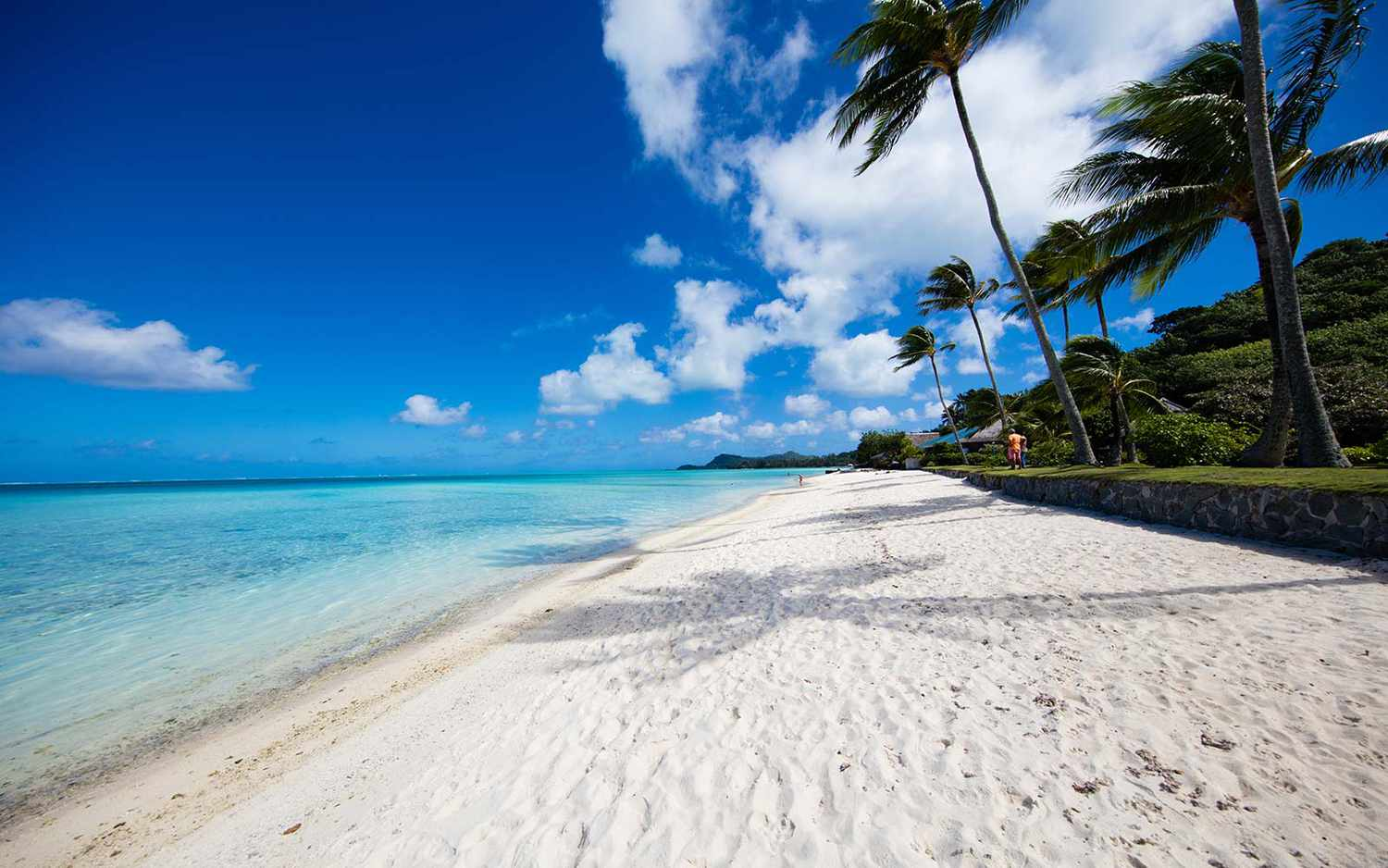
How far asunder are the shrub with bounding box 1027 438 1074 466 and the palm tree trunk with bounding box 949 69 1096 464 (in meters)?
4.31

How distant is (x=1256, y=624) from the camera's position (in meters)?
3.57

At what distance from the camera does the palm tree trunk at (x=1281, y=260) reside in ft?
23.5

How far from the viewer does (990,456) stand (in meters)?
26.8

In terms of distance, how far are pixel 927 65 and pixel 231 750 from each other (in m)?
17.1

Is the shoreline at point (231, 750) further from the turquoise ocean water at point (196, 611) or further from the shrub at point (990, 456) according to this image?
the shrub at point (990, 456)

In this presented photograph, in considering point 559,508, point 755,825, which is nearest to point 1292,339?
point 755,825

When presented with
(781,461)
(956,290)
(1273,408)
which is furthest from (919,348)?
(781,461)

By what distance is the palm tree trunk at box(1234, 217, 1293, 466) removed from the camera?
27.2 feet

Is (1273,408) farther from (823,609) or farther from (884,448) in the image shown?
(884,448)

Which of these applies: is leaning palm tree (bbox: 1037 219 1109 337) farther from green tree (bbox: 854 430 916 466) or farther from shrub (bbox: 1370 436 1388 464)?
green tree (bbox: 854 430 916 466)

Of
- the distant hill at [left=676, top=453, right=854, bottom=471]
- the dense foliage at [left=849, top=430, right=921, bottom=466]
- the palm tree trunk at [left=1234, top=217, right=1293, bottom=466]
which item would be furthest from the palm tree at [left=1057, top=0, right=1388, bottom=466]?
the distant hill at [left=676, top=453, right=854, bottom=471]

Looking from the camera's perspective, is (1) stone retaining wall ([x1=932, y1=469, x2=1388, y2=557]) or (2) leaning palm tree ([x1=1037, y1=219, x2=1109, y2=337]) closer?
(1) stone retaining wall ([x1=932, y1=469, x2=1388, y2=557])

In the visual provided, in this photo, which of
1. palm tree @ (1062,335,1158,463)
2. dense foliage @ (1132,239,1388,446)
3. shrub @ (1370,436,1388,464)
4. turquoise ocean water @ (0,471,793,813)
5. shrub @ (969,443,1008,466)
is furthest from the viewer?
shrub @ (969,443,1008,466)

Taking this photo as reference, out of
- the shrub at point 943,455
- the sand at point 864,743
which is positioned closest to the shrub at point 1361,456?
the sand at point 864,743
